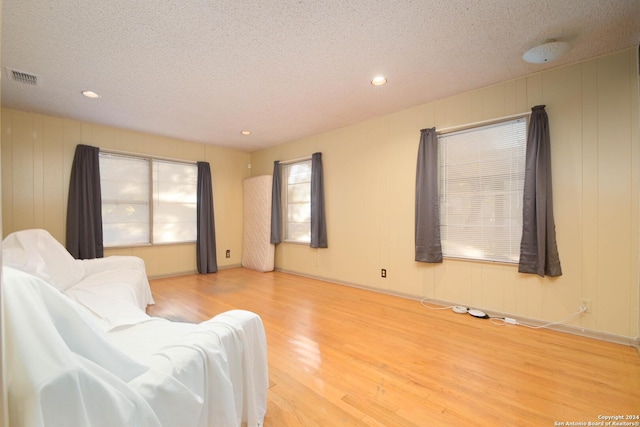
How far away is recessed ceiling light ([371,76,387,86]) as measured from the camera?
300 cm

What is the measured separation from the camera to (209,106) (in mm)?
3688

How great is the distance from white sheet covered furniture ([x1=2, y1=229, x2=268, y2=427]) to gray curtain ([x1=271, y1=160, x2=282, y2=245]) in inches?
154

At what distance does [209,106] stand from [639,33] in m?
4.18

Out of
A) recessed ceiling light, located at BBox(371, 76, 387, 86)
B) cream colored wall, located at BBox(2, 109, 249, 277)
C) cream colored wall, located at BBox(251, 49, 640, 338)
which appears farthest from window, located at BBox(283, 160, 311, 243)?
recessed ceiling light, located at BBox(371, 76, 387, 86)

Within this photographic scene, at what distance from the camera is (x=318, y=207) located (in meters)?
4.82

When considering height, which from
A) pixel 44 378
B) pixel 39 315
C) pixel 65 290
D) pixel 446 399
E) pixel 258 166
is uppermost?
pixel 258 166

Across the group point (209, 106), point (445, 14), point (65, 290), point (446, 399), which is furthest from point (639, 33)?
point (65, 290)

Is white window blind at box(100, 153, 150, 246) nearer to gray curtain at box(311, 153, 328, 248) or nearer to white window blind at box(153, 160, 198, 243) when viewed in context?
white window blind at box(153, 160, 198, 243)

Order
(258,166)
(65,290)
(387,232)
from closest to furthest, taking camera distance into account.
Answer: (65,290) → (387,232) → (258,166)

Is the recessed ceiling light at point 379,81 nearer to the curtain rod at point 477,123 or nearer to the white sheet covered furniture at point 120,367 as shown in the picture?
the curtain rod at point 477,123

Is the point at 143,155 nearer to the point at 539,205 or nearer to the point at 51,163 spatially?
the point at 51,163

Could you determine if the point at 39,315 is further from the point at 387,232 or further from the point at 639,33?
the point at 639,33

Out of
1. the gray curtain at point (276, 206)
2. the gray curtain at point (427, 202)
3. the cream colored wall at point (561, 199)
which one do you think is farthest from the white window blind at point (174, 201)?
the gray curtain at point (427, 202)

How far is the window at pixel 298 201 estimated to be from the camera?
206 inches
